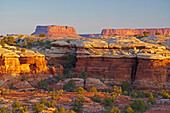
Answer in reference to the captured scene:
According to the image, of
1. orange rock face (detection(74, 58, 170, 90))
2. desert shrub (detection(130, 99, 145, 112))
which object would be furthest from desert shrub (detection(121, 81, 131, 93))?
desert shrub (detection(130, 99, 145, 112))

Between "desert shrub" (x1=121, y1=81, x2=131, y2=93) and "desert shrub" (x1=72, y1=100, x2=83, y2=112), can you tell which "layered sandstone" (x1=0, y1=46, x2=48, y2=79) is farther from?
"desert shrub" (x1=72, y1=100, x2=83, y2=112)

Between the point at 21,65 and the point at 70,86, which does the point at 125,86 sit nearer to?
the point at 70,86

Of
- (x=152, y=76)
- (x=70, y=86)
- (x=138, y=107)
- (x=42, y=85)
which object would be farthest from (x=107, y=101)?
(x=152, y=76)

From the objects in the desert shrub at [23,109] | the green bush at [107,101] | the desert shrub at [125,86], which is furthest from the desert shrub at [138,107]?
the desert shrub at [125,86]

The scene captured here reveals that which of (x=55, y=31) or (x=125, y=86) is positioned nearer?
(x=125, y=86)

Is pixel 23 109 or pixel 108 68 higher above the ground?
pixel 23 109

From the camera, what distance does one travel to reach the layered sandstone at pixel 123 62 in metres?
31.9

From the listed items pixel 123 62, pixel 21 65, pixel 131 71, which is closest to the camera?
pixel 21 65

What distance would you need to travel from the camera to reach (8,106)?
15.8 m

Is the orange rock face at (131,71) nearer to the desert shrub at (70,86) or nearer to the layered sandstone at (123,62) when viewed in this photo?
the layered sandstone at (123,62)

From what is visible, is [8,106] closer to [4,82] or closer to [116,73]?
[4,82]

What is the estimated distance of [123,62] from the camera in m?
33.8

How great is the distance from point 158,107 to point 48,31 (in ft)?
304

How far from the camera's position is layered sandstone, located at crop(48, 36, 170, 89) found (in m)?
31.9
